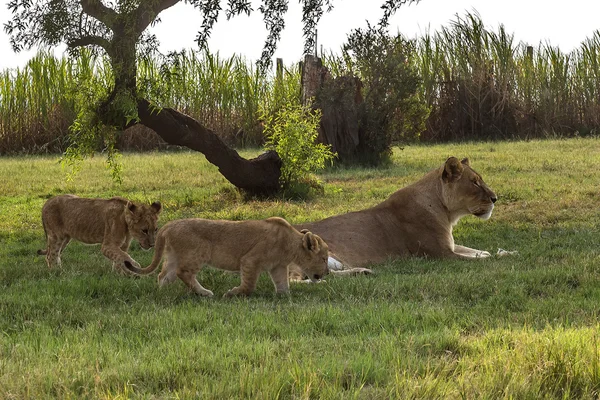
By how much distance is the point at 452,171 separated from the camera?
348 inches

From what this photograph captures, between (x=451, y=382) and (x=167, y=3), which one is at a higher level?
(x=167, y=3)

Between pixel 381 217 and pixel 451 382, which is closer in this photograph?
Result: pixel 451 382

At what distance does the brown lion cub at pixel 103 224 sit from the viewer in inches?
307

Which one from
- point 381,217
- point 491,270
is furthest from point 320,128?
point 491,270

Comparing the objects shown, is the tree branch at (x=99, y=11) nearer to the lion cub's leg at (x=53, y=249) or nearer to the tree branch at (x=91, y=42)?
the tree branch at (x=91, y=42)

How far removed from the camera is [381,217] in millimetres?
8961

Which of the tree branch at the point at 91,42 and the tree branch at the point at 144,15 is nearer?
the tree branch at the point at 144,15

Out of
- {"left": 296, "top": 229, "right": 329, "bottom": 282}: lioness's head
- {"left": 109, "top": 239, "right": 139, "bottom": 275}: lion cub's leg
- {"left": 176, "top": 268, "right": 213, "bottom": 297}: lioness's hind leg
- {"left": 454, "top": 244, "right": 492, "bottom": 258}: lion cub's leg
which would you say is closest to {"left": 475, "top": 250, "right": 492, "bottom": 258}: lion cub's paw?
{"left": 454, "top": 244, "right": 492, "bottom": 258}: lion cub's leg

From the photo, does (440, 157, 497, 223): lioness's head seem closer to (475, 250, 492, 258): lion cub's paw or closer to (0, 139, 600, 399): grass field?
(475, 250, 492, 258): lion cub's paw

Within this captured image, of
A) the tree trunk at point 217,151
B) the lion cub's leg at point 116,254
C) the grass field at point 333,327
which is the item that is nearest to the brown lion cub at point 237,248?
the grass field at point 333,327

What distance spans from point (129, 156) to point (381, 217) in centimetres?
1374

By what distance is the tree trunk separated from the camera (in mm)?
12656

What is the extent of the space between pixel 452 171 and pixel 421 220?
60 centimetres

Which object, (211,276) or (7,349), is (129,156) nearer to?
(211,276)
